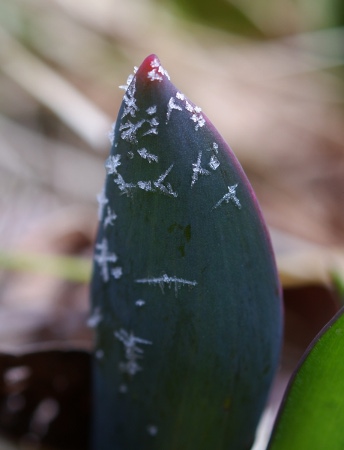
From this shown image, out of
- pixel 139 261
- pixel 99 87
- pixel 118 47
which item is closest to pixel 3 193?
pixel 99 87

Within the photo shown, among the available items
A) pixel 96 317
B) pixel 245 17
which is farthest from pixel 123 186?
pixel 245 17

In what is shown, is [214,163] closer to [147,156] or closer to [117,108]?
[147,156]

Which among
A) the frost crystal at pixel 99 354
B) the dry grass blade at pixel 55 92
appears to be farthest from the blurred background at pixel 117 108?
the frost crystal at pixel 99 354

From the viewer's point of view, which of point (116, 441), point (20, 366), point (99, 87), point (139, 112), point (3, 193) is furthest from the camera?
point (99, 87)

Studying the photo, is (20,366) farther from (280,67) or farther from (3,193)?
(280,67)

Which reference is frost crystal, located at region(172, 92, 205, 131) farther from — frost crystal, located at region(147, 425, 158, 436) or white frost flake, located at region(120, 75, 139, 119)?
frost crystal, located at region(147, 425, 158, 436)

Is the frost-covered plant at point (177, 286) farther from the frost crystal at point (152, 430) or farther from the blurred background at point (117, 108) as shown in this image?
the blurred background at point (117, 108)
